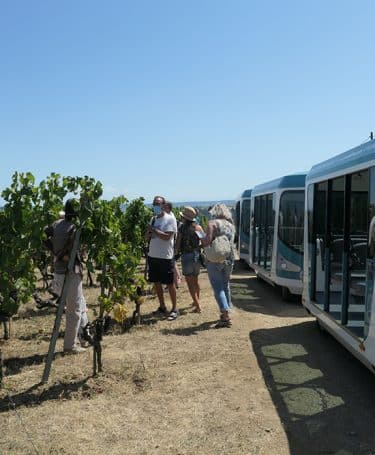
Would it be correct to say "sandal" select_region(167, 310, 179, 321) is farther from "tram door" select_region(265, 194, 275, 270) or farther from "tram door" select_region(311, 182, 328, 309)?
"tram door" select_region(265, 194, 275, 270)

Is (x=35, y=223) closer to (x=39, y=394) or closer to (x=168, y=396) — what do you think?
(x=39, y=394)

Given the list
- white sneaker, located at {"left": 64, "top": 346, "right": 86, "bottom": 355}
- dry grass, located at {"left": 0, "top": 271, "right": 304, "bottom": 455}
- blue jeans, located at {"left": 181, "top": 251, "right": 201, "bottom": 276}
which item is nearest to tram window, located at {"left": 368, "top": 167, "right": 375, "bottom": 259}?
dry grass, located at {"left": 0, "top": 271, "right": 304, "bottom": 455}

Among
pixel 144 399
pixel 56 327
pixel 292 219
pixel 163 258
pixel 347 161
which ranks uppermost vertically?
pixel 347 161

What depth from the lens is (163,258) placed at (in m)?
7.55

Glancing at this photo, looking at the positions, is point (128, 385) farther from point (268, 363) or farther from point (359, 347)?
point (359, 347)

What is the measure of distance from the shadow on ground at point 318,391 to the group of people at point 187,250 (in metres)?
0.81

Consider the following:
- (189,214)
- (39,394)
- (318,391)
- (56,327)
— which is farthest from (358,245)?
(39,394)

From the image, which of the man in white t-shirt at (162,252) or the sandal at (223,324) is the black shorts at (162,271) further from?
the sandal at (223,324)

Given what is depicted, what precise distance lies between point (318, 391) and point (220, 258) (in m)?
2.54

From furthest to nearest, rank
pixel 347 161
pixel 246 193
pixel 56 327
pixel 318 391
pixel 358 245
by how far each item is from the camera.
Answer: pixel 246 193 < pixel 358 245 < pixel 347 161 < pixel 56 327 < pixel 318 391

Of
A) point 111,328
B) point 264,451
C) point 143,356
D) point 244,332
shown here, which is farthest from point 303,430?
point 111,328

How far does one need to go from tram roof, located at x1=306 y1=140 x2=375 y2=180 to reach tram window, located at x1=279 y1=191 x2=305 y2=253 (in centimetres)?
269

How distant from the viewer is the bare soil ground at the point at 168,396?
3783mm

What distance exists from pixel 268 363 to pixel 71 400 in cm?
215
